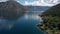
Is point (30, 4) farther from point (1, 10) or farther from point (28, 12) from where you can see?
point (1, 10)

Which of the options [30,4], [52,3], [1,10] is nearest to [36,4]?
[30,4]

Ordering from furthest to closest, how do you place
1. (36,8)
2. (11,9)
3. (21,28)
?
(11,9), (36,8), (21,28)

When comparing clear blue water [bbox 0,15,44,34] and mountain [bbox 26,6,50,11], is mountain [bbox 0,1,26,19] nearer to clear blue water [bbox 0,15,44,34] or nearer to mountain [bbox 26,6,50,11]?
mountain [bbox 26,6,50,11]

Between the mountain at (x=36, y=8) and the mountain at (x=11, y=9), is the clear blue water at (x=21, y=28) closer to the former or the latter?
the mountain at (x=36, y=8)

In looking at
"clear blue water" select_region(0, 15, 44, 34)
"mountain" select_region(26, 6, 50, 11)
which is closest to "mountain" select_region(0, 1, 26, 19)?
"mountain" select_region(26, 6, 50, 11)

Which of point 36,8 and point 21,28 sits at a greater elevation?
point 36,8

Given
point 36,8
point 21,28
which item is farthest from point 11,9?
point 21,28

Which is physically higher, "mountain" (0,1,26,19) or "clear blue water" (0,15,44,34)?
"mountain" (0,1,26,19)

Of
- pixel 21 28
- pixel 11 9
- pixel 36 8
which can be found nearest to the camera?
pixel 21 28

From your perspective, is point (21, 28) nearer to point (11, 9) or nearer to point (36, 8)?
point (36, 8)
